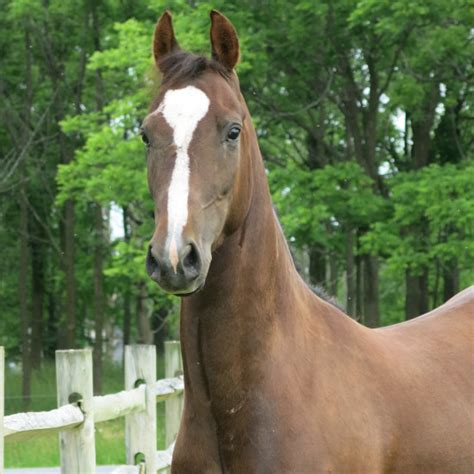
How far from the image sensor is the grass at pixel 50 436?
47.1 ft

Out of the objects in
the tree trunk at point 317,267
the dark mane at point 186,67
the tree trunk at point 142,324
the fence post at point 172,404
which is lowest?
the fence post at point 172,404

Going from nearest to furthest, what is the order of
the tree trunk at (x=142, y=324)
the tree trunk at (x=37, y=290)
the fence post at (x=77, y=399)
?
1. the fence post at (x=77, y=399)
2. the tree trunk at (x=37, y=290)
3. the tree trunk at (x=142, y=324)

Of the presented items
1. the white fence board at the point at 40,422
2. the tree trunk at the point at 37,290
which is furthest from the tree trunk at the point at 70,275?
the white fence board at the point at 40,422

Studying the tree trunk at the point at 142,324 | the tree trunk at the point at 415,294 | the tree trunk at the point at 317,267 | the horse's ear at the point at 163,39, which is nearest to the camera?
the horse's ear at the point at 163,39

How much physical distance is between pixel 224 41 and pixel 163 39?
0.89 feet

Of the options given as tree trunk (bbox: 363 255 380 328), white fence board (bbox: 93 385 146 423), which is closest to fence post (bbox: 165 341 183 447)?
white fence board (bbox: 93 385 146 423)

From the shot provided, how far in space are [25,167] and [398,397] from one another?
21.6m

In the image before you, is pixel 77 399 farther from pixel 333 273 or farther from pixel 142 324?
pixel 142 324

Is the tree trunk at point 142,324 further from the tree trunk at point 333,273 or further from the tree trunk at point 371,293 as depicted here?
the tree trunk at point 371,293

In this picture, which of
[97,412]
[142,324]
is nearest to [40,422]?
[97,412]

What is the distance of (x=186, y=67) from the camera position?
381 cm

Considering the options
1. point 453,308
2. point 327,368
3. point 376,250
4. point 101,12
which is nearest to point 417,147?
point 376,250

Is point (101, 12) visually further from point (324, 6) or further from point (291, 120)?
point (324, 6)

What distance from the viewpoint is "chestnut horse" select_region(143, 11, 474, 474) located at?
11.7 ft
